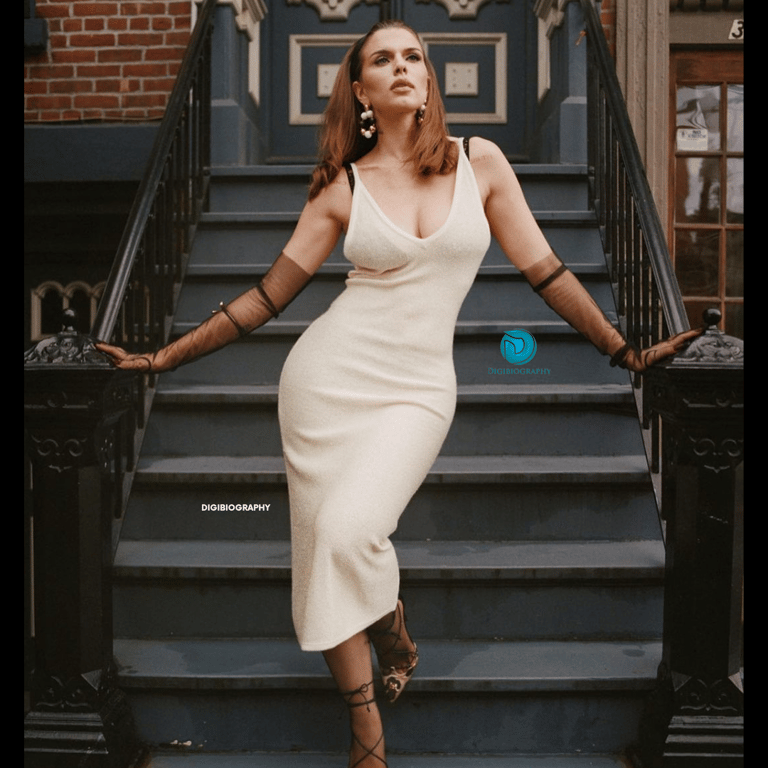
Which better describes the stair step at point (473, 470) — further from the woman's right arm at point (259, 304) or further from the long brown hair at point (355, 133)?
the long brown hair at point (355, 133)

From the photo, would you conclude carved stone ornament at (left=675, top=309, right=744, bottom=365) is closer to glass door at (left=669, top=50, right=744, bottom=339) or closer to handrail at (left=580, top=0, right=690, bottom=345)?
handrail at (left=580, top=0, right=690, bottom=345)

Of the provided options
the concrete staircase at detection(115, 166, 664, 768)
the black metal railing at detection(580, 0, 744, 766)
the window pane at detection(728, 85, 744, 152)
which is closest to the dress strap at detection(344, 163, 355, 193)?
the concrete staircase at detection(115, 166, 664, 768)

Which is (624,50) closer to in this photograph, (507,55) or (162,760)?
(507,55)

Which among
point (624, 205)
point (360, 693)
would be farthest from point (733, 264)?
point (360, 693)

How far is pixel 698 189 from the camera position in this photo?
178 inches

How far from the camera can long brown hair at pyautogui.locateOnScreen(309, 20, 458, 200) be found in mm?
1992

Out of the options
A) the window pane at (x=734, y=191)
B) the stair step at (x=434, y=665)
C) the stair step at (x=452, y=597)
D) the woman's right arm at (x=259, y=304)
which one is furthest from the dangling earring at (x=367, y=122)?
the window pane at (x=734, y=191)

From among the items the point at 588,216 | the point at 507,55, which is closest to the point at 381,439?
the point at 588,216

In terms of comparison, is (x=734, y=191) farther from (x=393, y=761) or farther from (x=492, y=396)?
(x=393, y=761)

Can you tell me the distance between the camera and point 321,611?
1.87 metres

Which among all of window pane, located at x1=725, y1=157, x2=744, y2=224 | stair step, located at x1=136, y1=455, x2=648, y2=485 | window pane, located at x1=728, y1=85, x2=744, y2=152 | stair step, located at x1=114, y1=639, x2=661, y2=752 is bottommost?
stair step, located at x1=114, y1=639, x2=661, y2=752

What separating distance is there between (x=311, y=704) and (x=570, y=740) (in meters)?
0.76

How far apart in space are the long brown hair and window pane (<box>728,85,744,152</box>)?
121 inches

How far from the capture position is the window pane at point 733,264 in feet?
14.7
